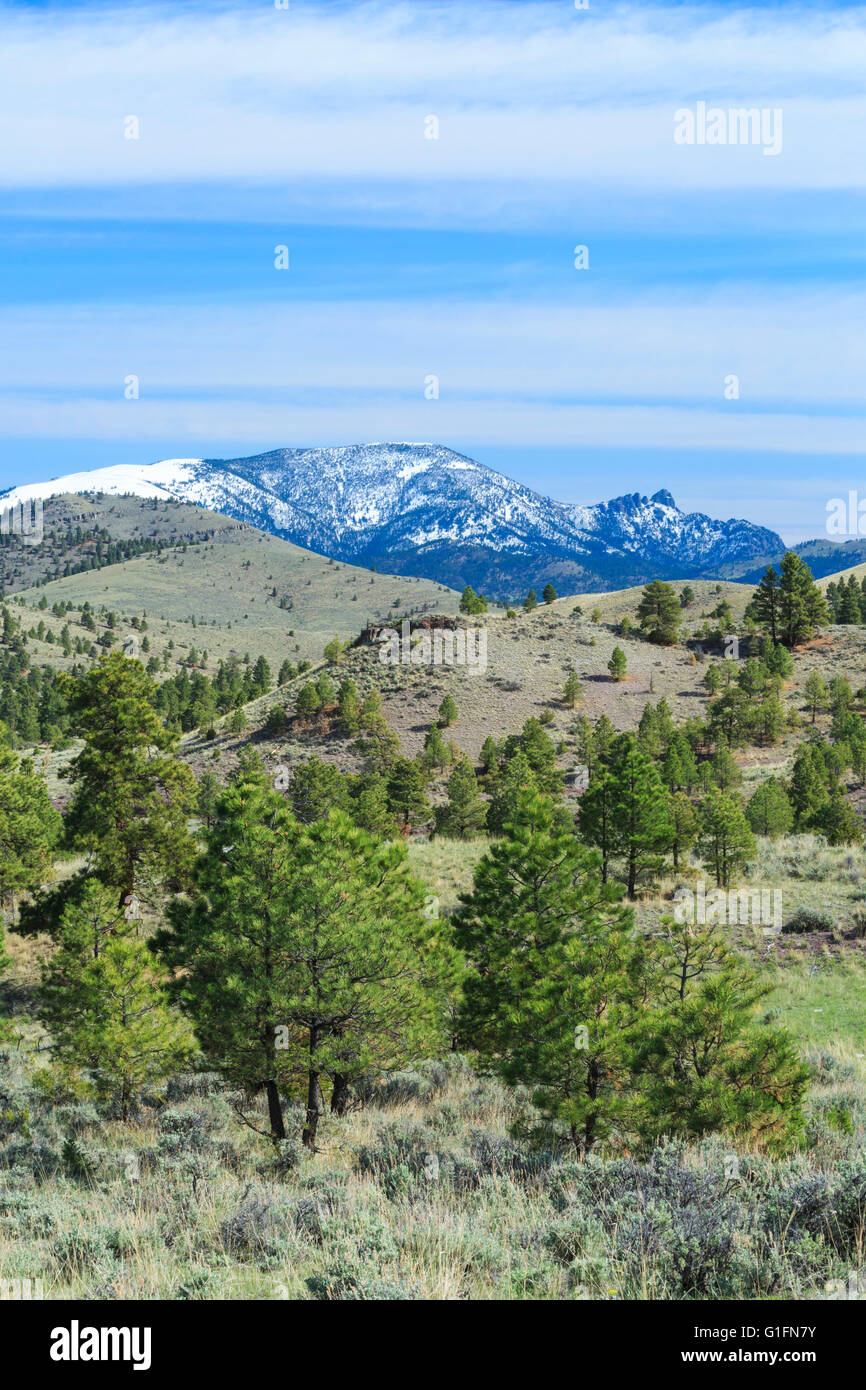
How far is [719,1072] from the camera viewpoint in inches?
425

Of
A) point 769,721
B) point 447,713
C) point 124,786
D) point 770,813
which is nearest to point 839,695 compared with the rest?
point 769,721

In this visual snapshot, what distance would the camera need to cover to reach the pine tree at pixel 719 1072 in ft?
34.0

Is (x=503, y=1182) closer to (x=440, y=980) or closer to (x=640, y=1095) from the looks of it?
(x=640, y=1095)

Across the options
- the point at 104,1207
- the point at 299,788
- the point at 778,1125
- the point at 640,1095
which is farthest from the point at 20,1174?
the point at 299,788

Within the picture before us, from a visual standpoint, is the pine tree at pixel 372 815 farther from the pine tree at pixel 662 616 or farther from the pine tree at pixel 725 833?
the pine tree at pixel 662 616

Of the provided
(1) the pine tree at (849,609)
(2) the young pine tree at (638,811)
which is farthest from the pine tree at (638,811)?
(1) the pine tree at (849,609)

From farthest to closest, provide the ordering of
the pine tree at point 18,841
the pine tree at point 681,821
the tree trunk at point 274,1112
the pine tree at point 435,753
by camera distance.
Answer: the pine tree at point 435,753, the pine tree at point 681,821, the pine tree at point 18,841, the tree trunk at point 274,1112

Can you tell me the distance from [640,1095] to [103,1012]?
1074 centimetres

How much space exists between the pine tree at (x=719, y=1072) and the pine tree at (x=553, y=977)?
0.51 m

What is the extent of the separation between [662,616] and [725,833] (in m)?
57.5

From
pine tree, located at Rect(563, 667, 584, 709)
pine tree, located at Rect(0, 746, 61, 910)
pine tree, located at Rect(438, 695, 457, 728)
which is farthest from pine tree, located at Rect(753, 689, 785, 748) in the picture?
pine tree, located at Rect(0, 746, 61, 910)

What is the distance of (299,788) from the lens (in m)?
42.8

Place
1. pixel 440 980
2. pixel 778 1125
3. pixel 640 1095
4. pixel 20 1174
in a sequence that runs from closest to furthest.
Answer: pixel 778 1125
pixel 640 1095
pixel 20 1174
pixel 440 980

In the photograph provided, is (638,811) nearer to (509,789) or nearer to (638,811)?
(638,811)
